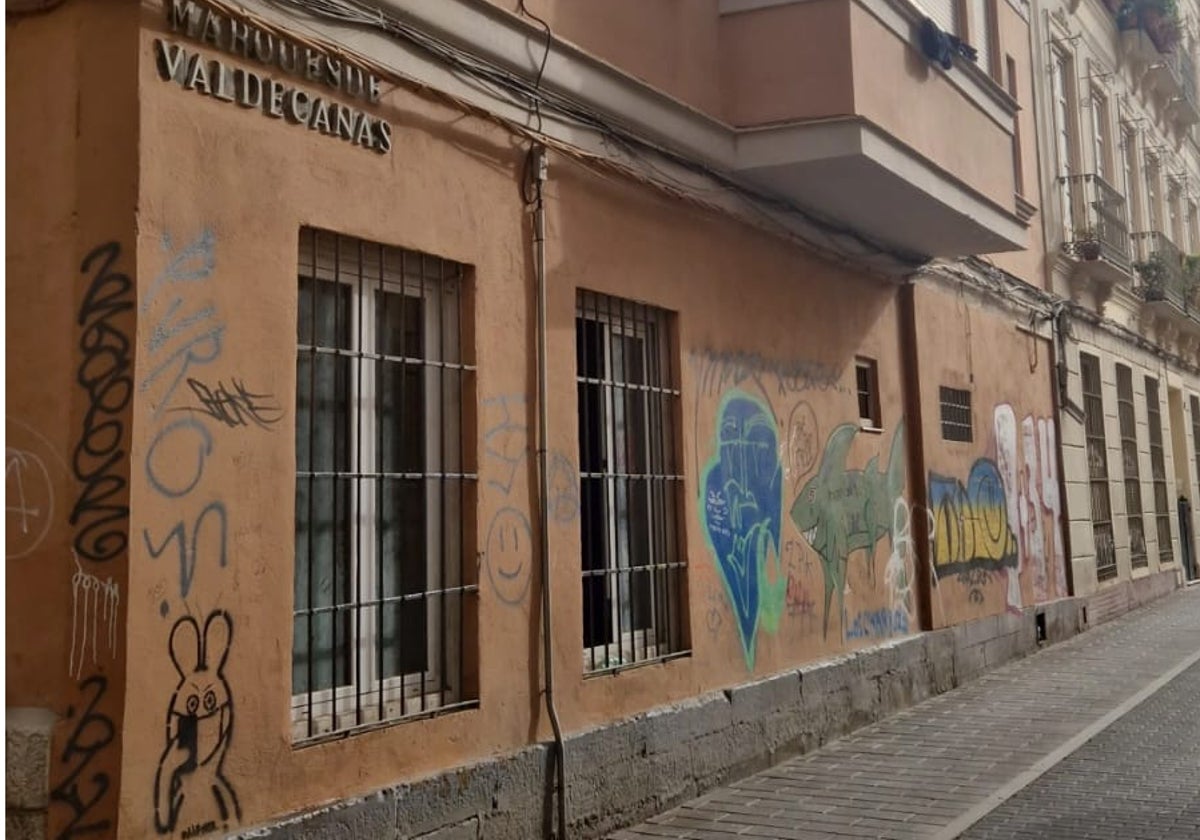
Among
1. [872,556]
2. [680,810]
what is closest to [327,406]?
[680,810]

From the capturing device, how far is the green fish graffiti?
28.2 ft

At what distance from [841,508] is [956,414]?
3.12 m

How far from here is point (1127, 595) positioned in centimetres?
1608

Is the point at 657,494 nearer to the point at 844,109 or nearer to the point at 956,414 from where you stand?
the point at 844,109

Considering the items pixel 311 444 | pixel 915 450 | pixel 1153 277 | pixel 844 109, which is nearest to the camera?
pixel 311 444

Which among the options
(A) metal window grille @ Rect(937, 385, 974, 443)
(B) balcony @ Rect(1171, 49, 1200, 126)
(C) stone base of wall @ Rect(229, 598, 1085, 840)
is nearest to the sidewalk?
(C) stone base of wall @ Rect(229, 598, 1085, 840)

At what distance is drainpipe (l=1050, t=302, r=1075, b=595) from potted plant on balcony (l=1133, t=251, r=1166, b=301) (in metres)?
4.34

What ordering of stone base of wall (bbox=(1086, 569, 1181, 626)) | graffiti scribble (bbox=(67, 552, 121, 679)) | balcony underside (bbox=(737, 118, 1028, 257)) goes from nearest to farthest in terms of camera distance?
graffiti scribble (bbox=(67, 552, 121, 679)) → balcony underside (bbox=(737, 118, 1028, 257)) → stone base of wall (bbox=(1086, 569, 1181, 626))

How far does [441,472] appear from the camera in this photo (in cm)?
554

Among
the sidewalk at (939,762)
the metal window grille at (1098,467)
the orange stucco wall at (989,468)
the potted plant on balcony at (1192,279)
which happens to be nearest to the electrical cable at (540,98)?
the orange stucco wall at (989,468)

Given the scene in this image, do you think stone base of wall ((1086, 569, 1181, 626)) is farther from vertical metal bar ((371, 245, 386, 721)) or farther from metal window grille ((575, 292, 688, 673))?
vertical metal bar ((371, 245, 386, 721))

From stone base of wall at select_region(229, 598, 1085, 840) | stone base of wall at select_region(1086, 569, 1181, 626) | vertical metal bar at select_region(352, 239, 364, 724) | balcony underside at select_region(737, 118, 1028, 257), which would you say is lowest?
stone base of wall at select_region(229, 598, 1085, 840)

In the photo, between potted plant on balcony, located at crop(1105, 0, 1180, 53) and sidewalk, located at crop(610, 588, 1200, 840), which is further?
potted plant on balcony, located at crop(1105, 0, 1180, 53)

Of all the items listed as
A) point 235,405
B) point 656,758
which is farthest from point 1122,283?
point 235,405
